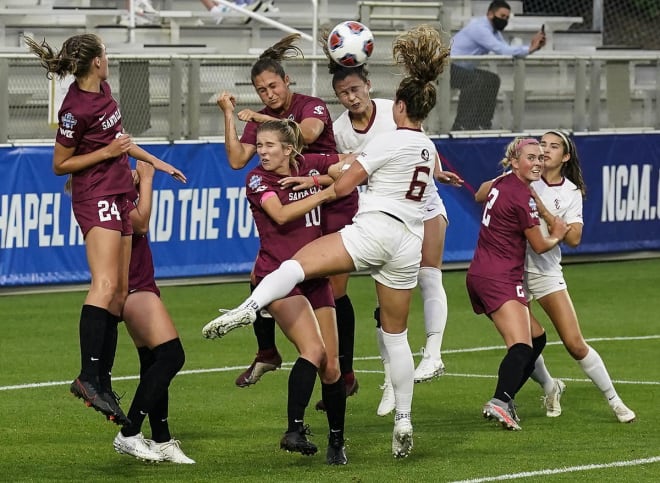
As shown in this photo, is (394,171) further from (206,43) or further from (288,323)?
(206,43)

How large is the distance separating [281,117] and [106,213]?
5.46ft

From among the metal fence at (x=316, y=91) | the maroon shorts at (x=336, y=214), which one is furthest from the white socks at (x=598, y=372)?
the metal fence at (x=316, y=91)

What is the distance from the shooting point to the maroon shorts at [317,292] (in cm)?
829

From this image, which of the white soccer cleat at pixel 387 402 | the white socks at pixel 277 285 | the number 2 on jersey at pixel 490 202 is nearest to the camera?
the white socks at pixel 277 285

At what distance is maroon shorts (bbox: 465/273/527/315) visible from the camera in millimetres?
9133

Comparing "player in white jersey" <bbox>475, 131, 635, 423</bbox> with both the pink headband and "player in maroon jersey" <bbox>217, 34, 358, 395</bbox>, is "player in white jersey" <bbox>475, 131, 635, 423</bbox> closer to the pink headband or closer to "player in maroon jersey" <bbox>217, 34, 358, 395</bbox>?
the pink headband

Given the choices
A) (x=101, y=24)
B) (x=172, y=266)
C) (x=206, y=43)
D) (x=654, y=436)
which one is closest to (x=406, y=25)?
(x=206, y=43)

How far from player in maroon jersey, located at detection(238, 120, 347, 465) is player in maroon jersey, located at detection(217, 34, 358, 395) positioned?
75cm

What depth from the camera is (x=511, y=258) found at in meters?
9.27

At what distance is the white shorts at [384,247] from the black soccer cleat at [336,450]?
2.96ft

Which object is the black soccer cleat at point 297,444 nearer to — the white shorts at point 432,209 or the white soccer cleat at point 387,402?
the white soccer cleat at point 387,402

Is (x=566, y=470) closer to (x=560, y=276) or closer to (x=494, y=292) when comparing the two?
(x=494, y=292)

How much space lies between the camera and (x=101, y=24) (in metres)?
Answer: 19.9

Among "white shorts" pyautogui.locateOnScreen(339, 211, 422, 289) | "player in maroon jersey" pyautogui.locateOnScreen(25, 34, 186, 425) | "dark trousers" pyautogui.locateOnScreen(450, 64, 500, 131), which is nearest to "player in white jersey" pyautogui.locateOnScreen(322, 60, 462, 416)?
"white shorts" pyautogui.locateOnScreen(339, 211, 422, 289)
